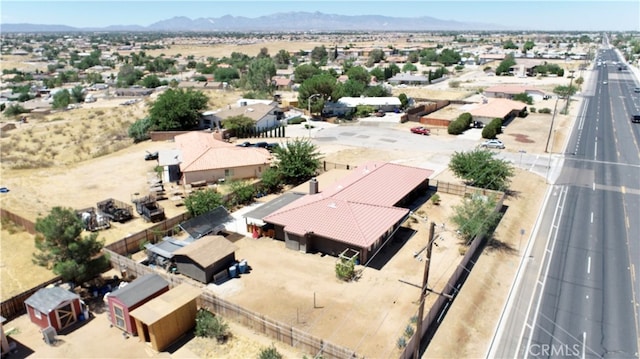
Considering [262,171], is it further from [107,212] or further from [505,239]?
[505,239]

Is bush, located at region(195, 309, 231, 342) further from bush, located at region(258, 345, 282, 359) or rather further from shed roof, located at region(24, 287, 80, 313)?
shed roof, located at region(24, 287, 80, 313)

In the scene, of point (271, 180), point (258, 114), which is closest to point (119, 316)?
point (271, 180)

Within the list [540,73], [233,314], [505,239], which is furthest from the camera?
[540,73]

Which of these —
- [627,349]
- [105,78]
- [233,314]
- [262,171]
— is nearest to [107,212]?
[262,171]

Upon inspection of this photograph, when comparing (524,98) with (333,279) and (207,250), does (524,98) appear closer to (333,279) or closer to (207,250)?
(333,279)

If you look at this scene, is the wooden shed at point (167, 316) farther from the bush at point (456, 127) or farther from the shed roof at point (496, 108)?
the shed roof at point (496, 108)

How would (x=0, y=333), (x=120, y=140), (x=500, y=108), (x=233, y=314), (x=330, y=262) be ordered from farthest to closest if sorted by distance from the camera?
(x=500, y=108) < (x=120, y=140) < (x=330, y=262) < (x=233, y=314) < (x=0, y=333)
